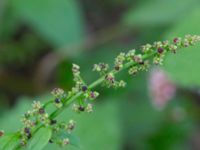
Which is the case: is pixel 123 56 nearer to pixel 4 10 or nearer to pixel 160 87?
pixel 160 87

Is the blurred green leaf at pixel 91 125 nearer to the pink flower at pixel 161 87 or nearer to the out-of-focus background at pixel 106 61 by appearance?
the out-of-focus background at pixel 106 61

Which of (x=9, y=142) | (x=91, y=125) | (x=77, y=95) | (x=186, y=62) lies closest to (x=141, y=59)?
(x=77, y=95)

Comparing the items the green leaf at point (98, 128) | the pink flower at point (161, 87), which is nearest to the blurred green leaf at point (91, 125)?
the green leaf at point (98, 128)

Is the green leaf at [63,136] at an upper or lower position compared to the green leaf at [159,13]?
lower

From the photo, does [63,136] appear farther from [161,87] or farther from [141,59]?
[161,87]

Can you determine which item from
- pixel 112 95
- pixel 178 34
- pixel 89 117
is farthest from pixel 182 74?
pixel 112 95

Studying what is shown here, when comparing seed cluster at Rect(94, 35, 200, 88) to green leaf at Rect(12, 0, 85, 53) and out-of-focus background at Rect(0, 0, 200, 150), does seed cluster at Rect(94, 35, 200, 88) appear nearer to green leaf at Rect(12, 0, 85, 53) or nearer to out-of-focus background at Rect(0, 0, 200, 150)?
out-of-focus background at Rect(0, 0, 200, 150)

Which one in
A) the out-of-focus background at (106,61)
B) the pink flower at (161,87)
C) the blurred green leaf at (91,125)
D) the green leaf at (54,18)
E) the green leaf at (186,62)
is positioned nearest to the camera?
the green leaf at (186,62)
